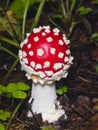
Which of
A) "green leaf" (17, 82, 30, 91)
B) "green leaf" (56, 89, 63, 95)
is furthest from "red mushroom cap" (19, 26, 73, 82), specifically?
"green leaf" (56, 89, 63, 95)

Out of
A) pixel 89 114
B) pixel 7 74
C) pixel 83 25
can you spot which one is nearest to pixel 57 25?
pixel 83 25

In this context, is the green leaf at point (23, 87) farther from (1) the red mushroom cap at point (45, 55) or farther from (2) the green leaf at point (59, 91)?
(2) the green leaf at point (59, 91)

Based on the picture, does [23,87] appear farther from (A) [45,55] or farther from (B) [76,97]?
(B) [76,97]

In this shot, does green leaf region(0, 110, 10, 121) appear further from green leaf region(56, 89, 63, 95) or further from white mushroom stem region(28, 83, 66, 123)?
green leaf region(56, 89, 63, 95)

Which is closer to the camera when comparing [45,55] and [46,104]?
[45,55]

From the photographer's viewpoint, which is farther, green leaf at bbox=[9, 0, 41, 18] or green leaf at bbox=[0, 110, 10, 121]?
green leaf at bbox=[9, 0, 41, 18]

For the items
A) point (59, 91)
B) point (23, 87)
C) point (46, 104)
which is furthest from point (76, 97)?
point (23, 87)

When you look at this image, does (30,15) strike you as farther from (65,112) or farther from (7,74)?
(65,112)
